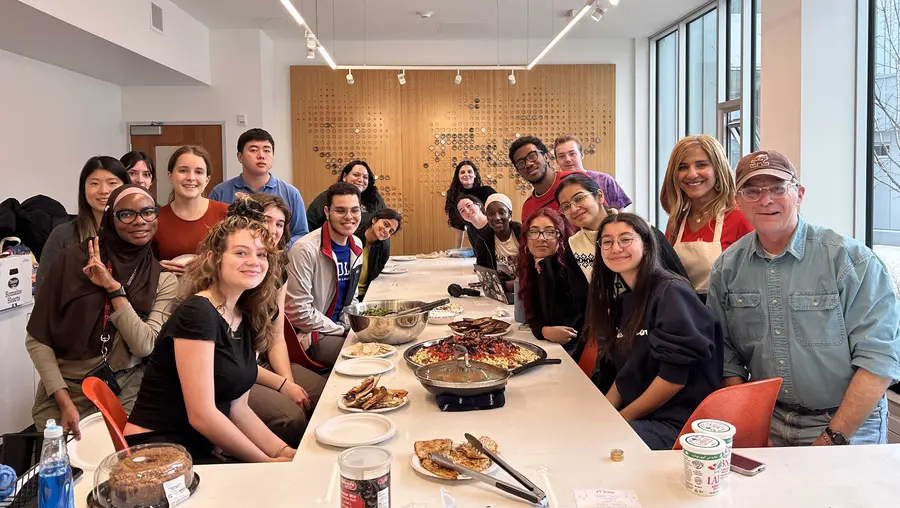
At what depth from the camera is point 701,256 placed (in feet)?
9.09

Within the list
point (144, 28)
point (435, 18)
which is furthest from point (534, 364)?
point (435, 18)

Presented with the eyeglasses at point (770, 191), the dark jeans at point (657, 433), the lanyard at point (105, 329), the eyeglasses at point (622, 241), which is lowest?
the dark jeans at point (657, 433)

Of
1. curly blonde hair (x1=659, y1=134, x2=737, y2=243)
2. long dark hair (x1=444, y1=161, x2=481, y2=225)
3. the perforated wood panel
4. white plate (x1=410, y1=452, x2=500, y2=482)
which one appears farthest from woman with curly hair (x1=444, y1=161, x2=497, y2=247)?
white plate (x1=410, y1=452, x2=500, y2=482)

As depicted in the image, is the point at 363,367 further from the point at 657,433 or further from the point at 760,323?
the point at 760,323

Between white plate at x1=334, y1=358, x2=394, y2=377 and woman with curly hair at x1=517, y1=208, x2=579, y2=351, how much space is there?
2.77 ft

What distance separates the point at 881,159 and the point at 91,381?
5.21 meters

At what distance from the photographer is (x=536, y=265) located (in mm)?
3105

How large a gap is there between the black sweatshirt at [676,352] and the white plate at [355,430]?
985 millimetres

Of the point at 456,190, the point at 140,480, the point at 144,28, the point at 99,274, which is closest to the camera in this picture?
the point at 140,480

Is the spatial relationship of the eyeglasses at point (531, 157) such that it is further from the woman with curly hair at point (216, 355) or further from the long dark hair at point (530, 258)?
the woman with curly hair at point (216, 355)

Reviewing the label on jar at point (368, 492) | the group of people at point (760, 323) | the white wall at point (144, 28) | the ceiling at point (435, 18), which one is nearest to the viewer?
the label on jar at point (368, 492)

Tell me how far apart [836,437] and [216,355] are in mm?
2030

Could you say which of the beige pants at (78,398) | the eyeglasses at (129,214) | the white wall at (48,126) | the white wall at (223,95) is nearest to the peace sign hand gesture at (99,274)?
the eyeglasses at (129,214)

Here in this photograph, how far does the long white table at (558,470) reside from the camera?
1.40 metres
